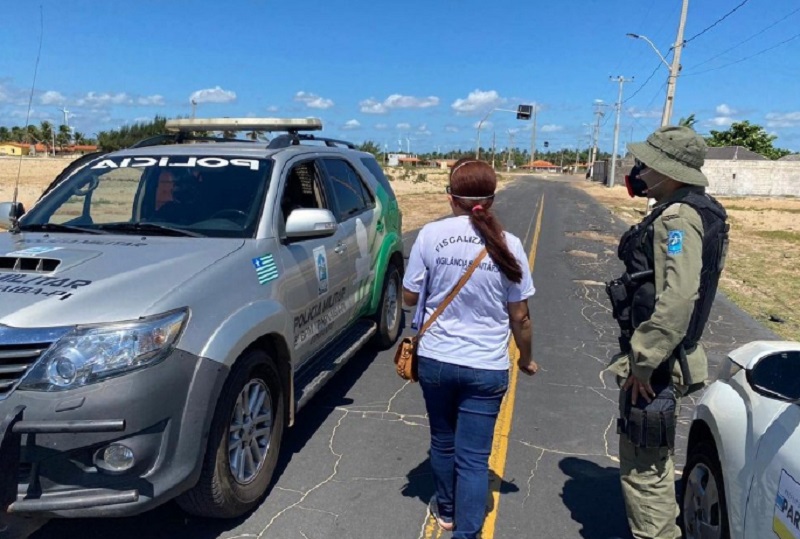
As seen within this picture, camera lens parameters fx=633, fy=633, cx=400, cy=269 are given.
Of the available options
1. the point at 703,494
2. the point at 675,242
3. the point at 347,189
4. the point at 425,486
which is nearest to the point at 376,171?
the point at 347,189

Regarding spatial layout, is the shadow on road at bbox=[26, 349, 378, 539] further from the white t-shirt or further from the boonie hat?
the boonie hat

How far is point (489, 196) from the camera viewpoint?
2936 millimetres

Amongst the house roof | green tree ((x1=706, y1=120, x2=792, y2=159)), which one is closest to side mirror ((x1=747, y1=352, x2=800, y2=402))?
the house roof

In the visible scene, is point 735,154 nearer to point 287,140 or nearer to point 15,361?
point 287,140

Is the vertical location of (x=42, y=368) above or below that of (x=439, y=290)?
below

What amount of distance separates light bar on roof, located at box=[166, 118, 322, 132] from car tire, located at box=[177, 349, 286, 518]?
7.96 feet

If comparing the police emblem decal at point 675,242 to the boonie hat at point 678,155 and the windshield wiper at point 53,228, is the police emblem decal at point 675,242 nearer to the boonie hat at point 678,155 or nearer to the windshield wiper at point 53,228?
the boonie hat at point 678,155

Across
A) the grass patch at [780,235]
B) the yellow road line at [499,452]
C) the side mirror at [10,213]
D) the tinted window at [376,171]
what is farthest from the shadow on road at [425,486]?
the grass patch at [780,235]

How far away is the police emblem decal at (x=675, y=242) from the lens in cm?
265

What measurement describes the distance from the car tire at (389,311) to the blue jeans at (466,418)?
303 centimetres

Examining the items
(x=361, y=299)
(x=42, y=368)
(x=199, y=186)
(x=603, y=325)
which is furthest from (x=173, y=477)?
(x=603, y=325)

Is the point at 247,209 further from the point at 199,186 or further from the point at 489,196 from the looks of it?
the point at 489,196

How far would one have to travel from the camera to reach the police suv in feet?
8.32

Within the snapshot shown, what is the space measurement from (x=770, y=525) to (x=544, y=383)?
3.60m
